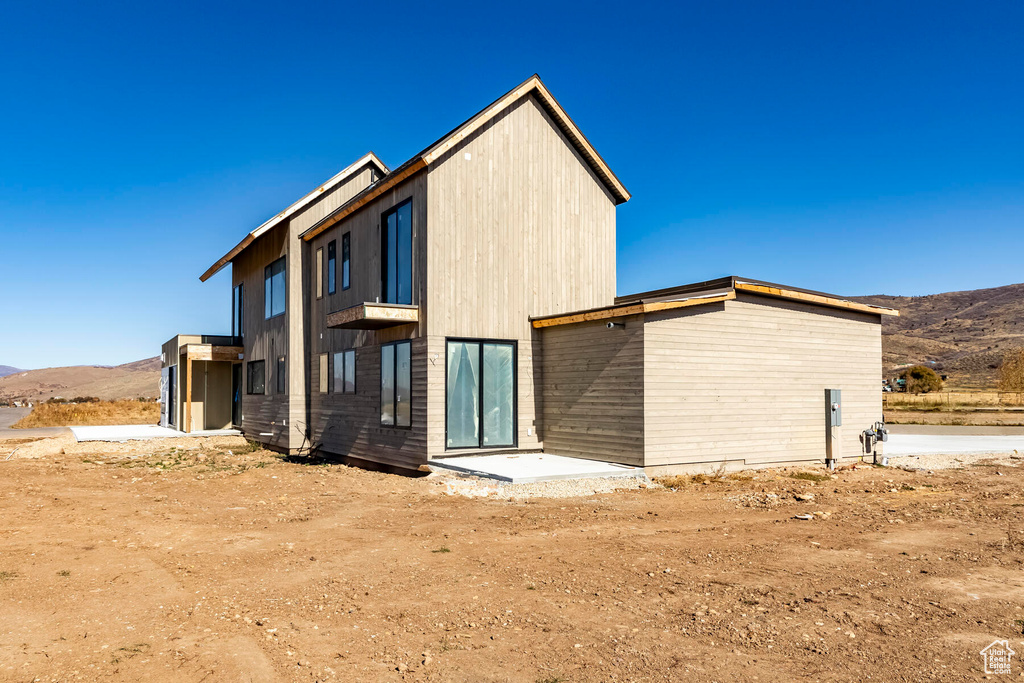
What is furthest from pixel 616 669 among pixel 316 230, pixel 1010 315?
pixel 1010 315

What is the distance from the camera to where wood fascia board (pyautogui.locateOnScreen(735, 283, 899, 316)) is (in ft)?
46.8

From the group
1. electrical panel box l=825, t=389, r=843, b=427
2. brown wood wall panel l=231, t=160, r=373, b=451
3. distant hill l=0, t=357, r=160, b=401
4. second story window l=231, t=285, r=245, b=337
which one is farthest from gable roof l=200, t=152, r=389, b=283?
distant hill l=0, t=357, r=160, b=401

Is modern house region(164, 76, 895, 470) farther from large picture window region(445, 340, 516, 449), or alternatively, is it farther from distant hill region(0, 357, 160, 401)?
distant hill region(0, 357, 160, 401)

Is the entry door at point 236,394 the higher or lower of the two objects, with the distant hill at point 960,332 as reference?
lower

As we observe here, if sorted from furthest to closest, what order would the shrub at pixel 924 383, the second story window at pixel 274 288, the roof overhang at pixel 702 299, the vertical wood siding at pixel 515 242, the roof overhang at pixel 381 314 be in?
the shrub at pixel 924 383 → the second story window at pixel 274 288 → the vertical wood siding at pixel 515 242 → the roof overhang at pixel 381 314 → the roof overhang at pixel 702 299

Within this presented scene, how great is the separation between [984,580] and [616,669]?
423 cm

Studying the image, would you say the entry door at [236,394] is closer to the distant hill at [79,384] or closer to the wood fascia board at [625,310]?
the wood fascia board at [625,310]

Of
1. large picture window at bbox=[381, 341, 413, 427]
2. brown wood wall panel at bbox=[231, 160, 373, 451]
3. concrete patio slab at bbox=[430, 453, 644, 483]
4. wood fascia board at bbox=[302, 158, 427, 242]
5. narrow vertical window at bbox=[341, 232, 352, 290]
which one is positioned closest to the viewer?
concrete patio slab at bbox=[430, 453, 644, 483]

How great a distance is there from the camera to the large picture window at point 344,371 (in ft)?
57.4

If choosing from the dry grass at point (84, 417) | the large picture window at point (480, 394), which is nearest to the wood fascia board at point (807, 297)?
the large picture window at point (480, 394)

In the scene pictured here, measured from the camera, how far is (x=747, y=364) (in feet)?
47.3

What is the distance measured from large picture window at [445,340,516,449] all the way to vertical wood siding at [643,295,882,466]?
343 centimetres

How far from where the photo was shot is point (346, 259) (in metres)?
18.1

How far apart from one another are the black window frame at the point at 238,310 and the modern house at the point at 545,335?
8.96 meters
